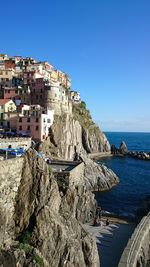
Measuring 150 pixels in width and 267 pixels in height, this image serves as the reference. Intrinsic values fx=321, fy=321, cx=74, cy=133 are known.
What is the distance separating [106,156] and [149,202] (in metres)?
72.5

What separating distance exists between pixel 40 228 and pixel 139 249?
11.5 m

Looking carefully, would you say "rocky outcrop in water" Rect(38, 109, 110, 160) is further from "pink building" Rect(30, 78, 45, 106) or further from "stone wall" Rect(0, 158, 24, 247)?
"stone wall" Rect(0, 158, 24, 247)

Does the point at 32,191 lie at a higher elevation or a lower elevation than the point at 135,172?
higher

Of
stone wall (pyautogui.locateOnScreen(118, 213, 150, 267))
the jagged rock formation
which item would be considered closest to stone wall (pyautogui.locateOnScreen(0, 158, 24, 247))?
stone wall (pyautogui.locateOnScreen(118, 213, 150, 267))

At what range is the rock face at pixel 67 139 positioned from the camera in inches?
3088

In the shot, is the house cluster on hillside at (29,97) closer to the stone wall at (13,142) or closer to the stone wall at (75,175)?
the stone wall at (13,142)

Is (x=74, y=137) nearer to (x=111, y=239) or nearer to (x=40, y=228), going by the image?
(x=111, y=239)

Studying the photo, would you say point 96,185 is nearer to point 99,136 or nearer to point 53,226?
point 53,226

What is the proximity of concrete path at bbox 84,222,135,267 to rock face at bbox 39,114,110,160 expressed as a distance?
33.4m

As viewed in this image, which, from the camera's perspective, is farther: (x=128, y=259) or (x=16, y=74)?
(x=16, y=74)

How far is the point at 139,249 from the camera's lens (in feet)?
108

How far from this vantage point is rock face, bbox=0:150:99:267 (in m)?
26.2

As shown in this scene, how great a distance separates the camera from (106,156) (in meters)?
126

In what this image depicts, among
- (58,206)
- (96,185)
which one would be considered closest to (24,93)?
(96,185)
